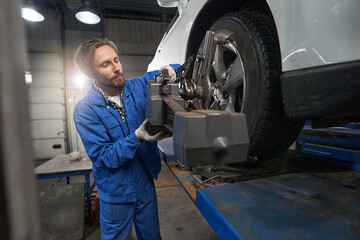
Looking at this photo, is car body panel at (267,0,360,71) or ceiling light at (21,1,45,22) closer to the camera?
car body panel at (267,0,360,71)

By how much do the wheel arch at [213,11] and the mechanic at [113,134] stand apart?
0.82ft

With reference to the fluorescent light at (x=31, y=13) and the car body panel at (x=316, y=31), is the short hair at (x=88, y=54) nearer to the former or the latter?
the car body panel at (x=316, y=31)

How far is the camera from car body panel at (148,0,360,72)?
0.54m

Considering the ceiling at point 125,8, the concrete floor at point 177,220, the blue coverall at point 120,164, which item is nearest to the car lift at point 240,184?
the blue coverall at point 120,164

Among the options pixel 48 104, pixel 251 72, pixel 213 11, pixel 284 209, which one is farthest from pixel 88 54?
pixel 48 104

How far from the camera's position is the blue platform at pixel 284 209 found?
27.6 inches

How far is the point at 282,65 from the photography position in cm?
72

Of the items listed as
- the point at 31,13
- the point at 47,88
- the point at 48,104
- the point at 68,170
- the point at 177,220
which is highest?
the point at 31,13

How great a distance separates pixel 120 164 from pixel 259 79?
824mm

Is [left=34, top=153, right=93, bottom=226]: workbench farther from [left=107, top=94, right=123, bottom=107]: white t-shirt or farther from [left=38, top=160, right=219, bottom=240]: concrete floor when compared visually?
[left=107, top=94, right=123, bottom=107]: white t-shirt

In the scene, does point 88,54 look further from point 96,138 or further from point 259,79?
point 259,79

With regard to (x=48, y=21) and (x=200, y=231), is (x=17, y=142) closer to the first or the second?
(x=200, y=231)

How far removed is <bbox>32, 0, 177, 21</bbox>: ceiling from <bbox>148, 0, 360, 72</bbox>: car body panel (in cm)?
569

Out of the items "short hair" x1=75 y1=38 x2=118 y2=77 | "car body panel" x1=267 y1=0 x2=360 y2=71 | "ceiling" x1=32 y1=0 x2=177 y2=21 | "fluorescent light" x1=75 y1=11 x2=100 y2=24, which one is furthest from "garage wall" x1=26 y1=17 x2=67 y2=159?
"car body panel" x1=267 y1=0 x2=360 y2=71
